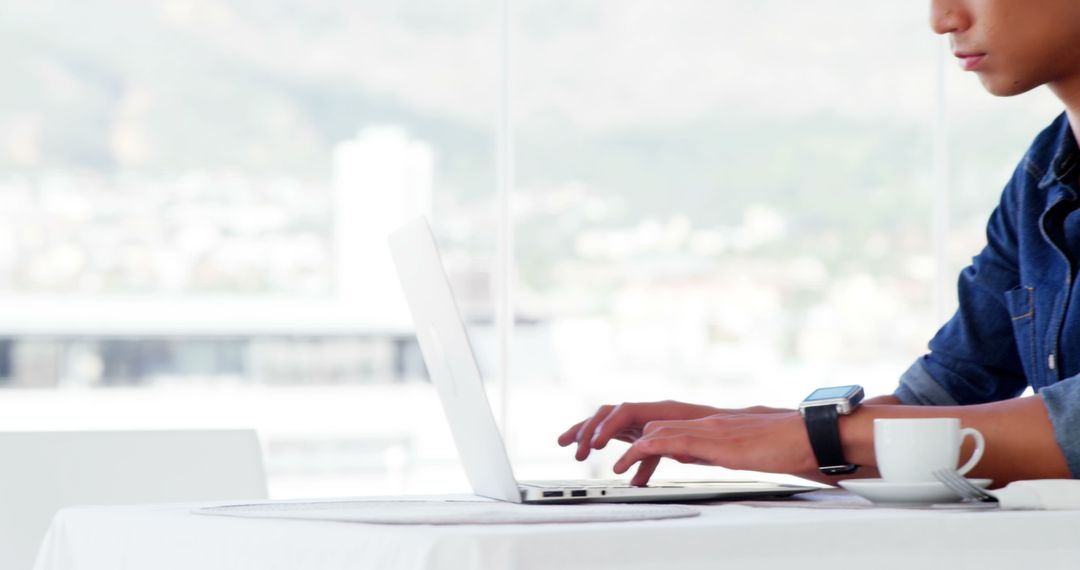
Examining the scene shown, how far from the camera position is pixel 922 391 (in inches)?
70.5

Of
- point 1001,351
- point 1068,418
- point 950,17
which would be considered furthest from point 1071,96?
point 1068,418

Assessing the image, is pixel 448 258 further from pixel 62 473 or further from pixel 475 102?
pixel 62 473

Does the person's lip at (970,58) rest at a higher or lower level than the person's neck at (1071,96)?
higher

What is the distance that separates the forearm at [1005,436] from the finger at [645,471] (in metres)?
0.18

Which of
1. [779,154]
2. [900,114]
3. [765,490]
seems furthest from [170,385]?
[765,490]

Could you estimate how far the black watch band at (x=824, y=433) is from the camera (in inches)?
49.5

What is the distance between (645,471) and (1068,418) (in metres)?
0.39

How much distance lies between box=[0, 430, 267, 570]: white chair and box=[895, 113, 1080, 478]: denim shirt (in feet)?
3.11

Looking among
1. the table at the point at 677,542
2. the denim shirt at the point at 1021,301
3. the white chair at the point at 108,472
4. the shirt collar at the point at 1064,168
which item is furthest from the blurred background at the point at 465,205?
the table at the point at 677,542

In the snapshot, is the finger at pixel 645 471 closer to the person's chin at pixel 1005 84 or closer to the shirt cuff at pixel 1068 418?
the shirt cuff at pixel 1068 418

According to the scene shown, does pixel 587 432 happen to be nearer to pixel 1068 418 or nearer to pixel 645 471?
pixel 645 471

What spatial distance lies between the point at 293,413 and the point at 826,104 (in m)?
1.87

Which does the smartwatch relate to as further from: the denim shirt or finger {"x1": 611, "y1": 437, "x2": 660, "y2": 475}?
the denim shirt

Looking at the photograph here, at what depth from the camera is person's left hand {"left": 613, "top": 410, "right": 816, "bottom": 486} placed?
1.25m
